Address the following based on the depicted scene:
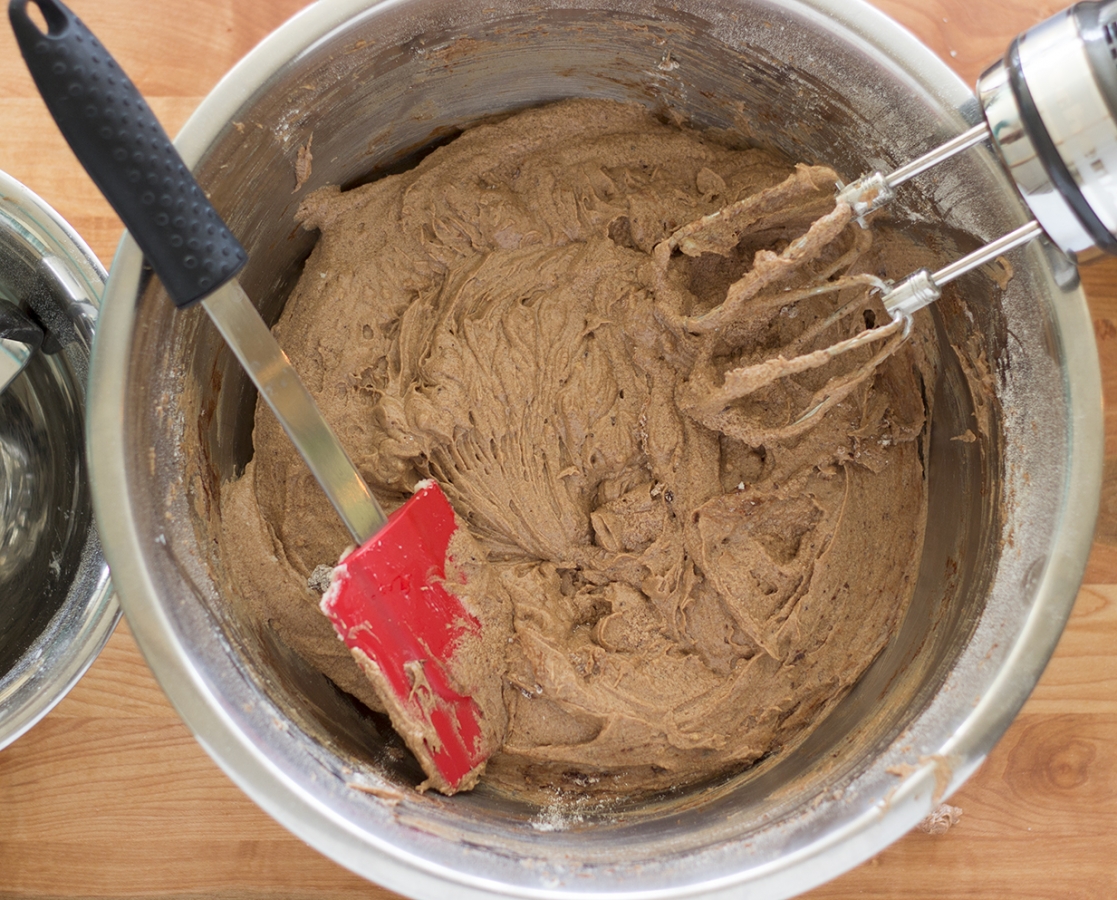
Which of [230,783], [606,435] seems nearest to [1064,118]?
[606,435]

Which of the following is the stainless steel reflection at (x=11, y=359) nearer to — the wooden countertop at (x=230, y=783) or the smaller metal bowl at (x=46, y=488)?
the smaller metal bowl at (x=46, y=488)

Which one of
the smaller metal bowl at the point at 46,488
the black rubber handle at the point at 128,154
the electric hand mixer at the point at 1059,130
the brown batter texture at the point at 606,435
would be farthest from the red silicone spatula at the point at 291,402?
the electric hand mixer at the point at 1059,130

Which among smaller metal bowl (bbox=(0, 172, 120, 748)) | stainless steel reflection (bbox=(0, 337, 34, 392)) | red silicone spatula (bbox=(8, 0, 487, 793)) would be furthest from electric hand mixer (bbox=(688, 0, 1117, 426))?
stainless steel reflection (bbox=(0, 337, 34, 392))

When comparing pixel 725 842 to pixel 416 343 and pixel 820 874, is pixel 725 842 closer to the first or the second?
pixel 820 874

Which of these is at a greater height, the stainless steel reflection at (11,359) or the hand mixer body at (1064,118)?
the stainless steel reflection at (11,359)

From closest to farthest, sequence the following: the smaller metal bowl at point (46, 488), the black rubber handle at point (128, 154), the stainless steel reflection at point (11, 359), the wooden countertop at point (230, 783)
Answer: the black rubber handle at point (128, 154), the smaller metal bowl at point (46, 488), the stainless steel reflection at point (11, 359), the wooden countertop at point (230, 783)

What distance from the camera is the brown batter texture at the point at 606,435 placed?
6.22 ft

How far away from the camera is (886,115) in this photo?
1.61m

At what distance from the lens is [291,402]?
158 centimetres

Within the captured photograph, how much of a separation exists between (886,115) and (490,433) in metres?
1.13

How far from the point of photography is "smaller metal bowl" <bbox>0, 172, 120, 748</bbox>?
1.70 m

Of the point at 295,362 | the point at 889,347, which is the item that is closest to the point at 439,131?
the point at 295,362

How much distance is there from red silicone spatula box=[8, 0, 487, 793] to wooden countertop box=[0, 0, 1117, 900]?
2.29 ft

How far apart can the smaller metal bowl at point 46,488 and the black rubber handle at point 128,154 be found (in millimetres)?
549
